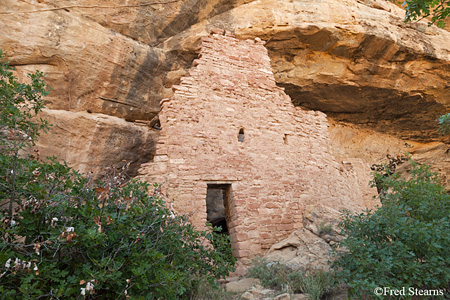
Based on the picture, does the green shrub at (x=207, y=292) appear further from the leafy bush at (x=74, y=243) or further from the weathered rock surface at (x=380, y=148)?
the weathered rock surface at (x=380, y=148)

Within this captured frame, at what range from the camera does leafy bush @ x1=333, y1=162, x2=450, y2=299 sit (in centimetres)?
255

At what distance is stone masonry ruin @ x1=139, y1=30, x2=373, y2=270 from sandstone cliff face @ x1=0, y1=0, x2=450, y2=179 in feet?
6.30

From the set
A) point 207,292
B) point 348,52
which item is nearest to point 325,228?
point 207,292

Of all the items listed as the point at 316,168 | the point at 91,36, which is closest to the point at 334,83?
the point at 316,168

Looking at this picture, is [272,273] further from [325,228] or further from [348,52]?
[348,52]

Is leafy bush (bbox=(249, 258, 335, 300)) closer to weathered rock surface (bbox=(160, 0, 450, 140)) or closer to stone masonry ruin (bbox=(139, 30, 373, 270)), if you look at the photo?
stone masonry ruin (bbox=(139, 30, 373, 270))

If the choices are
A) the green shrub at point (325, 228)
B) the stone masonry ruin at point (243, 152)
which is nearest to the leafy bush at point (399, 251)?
the green shrub at point (325, 228)

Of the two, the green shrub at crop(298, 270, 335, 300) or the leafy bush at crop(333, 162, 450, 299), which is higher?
the leafy bush at crop(333, 162, 450, 299)

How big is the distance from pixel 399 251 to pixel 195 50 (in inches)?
249

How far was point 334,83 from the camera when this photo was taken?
834 cm

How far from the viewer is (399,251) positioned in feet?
8.80

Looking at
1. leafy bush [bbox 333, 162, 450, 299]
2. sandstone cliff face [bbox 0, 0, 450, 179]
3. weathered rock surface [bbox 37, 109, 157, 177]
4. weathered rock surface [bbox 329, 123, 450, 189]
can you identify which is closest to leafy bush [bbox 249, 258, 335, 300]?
leafy bush [bbox 333, 162, 450, 299]

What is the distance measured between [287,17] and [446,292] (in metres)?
6.36

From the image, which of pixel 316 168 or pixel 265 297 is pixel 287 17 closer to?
pixel 316 168
